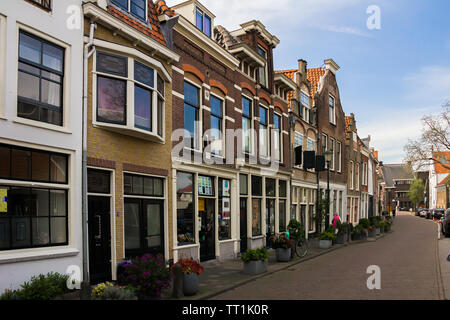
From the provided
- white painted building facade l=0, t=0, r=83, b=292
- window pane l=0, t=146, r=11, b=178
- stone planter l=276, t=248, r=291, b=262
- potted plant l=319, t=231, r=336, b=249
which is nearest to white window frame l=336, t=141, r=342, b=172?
potted plant l=319, t=231, r=336, b=249

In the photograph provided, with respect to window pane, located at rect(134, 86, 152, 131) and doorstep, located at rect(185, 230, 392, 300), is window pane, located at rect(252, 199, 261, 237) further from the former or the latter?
window pane, located at rect(134, 86, 152, 131)

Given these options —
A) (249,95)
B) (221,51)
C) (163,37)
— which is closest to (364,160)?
(249,95)

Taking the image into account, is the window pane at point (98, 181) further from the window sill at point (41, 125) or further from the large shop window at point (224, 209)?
the large shop window at point (224, 209)

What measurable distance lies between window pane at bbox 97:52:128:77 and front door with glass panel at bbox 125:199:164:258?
11.5ft

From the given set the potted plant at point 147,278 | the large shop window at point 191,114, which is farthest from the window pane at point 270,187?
the potted plant at point 147,278

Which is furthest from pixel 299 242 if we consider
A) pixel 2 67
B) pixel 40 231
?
pixel 2 67

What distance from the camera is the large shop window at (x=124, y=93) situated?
35.2 feet

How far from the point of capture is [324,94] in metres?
29.8

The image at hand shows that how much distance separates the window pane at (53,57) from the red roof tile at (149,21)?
2206 mm

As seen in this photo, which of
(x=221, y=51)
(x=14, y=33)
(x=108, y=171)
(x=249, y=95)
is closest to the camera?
(x=14, y=33)

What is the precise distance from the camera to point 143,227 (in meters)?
12.0

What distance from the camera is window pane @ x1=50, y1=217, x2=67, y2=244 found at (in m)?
9.24
